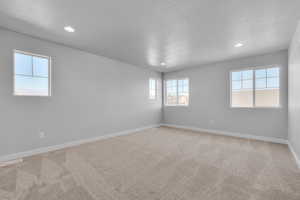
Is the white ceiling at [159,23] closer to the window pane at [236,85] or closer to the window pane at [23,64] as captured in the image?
the window pane at [23,64]

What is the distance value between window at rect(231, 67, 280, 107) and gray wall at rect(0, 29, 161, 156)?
366cm

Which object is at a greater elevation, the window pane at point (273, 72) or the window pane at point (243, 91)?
the window pane at point (273, 72)

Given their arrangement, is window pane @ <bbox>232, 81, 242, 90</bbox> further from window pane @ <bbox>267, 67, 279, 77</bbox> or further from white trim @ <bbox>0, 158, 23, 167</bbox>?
white trim @ <bbox>0, 158, 23, 167</bbox>

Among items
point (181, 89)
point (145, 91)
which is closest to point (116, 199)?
point (145, 91)

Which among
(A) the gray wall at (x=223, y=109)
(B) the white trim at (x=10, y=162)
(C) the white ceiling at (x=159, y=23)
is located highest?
(C) the white ceiling at (x=159, y=23)

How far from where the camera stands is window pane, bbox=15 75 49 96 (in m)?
2.89

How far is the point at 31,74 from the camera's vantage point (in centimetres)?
308

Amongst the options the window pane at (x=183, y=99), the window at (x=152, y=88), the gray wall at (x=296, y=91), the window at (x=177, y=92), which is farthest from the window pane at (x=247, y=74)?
the window at (x=152, y=88)

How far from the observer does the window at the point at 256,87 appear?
4.00m

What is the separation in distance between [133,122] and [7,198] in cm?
389

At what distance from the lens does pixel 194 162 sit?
2.59 meters

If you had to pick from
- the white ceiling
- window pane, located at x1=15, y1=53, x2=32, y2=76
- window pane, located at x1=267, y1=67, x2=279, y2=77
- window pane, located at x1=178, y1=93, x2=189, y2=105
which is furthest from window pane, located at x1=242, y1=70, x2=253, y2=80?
window pane, located at x1=15, y1=53, x2=32, y2=76

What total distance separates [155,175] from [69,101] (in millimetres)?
3015

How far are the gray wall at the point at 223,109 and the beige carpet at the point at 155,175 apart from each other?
1.02 meters
